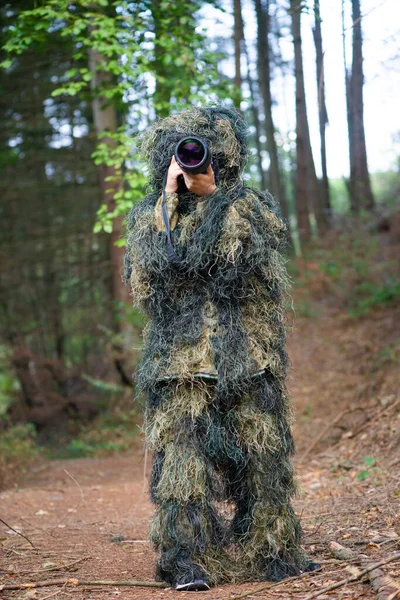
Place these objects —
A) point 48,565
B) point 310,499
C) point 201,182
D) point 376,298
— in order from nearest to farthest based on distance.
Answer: point 201,182
point 48,565
point 310,499
point 376,298

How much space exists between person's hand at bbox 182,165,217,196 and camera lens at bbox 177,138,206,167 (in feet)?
0.22

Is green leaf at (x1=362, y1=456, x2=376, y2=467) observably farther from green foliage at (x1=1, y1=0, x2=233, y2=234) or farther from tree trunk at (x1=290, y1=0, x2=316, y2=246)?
tree trunk at (x1=290, y1=0, x2=316, y2=246)

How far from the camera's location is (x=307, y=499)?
6590mm

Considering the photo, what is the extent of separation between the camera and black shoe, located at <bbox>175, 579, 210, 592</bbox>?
3.62 metres

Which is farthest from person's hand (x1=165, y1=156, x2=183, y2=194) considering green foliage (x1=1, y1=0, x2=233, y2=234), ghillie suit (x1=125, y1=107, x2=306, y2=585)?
green foliage (x1=1, y1=0, x2=233, y2=234)

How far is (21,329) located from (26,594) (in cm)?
1400

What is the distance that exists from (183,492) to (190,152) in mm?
1801

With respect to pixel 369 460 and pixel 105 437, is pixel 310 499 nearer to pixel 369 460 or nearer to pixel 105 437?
pixel 369 460

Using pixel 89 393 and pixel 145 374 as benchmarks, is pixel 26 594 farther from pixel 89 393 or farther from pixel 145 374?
pixel 89 393

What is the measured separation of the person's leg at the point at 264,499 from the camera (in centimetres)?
381

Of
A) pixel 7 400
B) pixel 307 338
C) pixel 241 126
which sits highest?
pixel 241 126

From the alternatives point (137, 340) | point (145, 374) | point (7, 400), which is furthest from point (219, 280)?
point (7, 400)

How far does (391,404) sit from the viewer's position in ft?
27.8

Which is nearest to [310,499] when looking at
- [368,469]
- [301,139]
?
[368,469]
